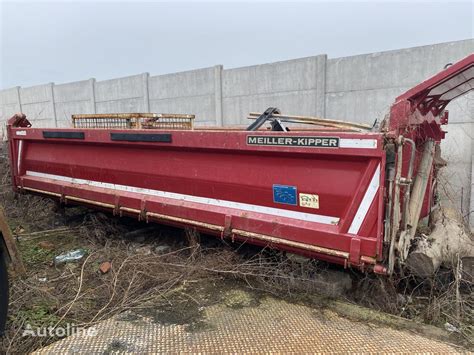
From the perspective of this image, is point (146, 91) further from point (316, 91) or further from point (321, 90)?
point (321, 90)

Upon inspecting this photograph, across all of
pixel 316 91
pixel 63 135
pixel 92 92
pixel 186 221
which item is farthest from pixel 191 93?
pixel 186 221

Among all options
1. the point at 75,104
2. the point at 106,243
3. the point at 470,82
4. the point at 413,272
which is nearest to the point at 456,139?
the point at 470,82

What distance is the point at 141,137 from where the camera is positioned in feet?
11.4

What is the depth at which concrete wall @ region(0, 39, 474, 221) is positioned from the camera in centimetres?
504

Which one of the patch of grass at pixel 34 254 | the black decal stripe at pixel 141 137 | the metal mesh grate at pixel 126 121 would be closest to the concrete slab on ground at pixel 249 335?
the black decal stripe at pixel 141 137

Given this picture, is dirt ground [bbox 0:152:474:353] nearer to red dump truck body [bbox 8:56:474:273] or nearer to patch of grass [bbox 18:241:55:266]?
patch of grass [bbox 18:241:55:266]

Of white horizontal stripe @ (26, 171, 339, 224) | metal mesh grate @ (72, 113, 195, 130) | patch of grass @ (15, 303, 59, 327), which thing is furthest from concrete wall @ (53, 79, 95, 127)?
patch of grass @ (15, 303, 59, 327)

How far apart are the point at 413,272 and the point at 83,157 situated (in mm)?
3518

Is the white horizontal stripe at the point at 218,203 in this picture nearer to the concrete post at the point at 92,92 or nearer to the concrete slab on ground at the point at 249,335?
the concrete slab on ground at the point at 249,335

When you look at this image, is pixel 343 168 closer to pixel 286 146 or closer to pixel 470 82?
pixel 286 146

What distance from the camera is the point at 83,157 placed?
4180mm

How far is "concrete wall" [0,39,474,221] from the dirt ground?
1.46 meters

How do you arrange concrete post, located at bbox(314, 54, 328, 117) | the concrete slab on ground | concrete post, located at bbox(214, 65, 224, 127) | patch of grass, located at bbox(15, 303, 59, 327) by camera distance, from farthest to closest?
concrete post, located at bbox(214, 65, 224, 127)
concrete post, located at bbox(314, 54, 328, 117)
patch of grass, located at bbox(15, 303, 59, 327)
the concrete slab on ground
